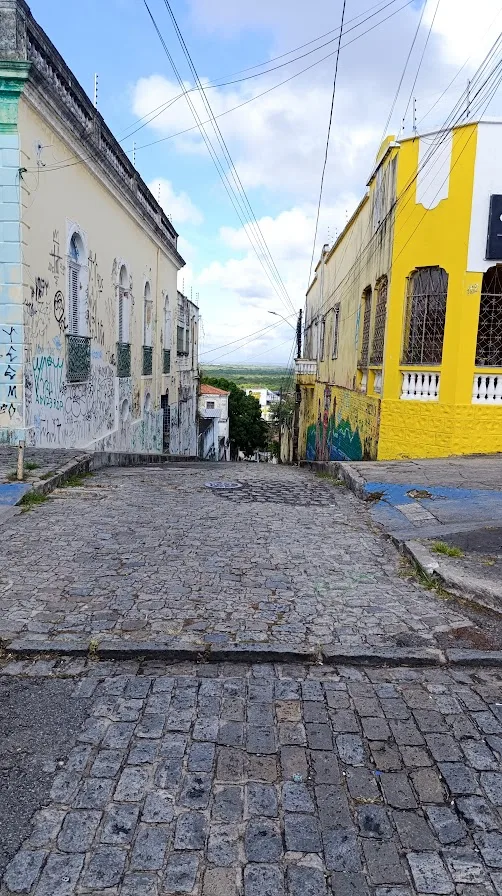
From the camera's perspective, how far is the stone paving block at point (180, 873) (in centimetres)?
197

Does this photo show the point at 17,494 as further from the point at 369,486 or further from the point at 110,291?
the point at 110,291

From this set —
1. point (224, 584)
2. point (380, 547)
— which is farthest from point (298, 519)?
point (224, 584)

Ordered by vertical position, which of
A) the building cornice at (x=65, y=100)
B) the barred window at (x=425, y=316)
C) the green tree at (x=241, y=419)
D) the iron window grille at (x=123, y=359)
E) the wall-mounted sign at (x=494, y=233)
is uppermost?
the building cornice at (x=65, y=100)

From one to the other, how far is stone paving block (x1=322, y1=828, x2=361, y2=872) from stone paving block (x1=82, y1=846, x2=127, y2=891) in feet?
2.29

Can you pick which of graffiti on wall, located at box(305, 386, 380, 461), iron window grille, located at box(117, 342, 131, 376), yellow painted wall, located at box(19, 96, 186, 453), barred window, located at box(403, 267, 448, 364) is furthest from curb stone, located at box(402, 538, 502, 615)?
iron window grille, located at box(117, 342, 131, 376)

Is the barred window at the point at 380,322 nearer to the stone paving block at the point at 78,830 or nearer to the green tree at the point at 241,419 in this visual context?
the stone paving block at the point at 78,830

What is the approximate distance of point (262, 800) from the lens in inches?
93.0

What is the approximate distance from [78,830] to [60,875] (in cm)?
19

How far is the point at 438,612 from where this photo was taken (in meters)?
4.08

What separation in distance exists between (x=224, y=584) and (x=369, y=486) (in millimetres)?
3717

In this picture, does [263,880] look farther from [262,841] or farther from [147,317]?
[147,317]

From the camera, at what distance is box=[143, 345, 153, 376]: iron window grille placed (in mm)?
17281

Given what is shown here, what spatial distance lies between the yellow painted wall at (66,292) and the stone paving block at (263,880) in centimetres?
823

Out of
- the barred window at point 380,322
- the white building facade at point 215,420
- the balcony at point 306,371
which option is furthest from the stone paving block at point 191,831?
the white building facade at point 215,420
